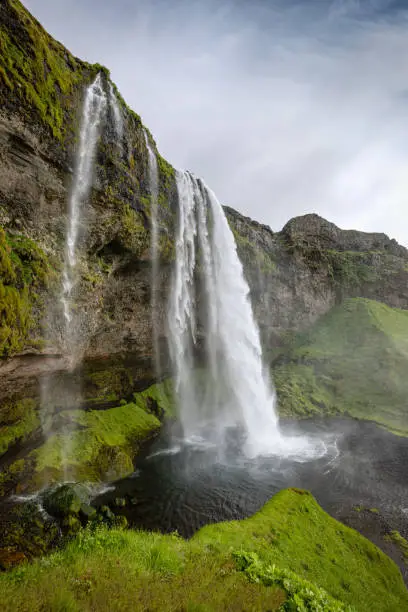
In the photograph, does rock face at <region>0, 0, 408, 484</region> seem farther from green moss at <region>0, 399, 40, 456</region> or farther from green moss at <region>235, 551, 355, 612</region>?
green moss at <region>235, 551, 355, 612</region>

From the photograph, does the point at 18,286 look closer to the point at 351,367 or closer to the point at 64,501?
the point at 64,501

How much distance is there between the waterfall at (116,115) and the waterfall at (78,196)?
1.16 meters

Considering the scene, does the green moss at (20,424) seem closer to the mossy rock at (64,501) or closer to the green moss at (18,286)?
the mossy rock at (64,501)

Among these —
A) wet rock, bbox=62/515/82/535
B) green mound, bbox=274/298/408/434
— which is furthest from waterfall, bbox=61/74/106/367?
green mound, bbox=274/298/408/434

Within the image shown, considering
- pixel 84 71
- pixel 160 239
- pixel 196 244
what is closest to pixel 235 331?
pixel 196 244

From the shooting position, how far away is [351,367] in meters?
39.8

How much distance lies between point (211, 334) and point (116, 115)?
20741 millimetres

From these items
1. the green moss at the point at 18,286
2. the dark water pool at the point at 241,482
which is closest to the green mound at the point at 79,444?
the dark water pool at the point at 241,482

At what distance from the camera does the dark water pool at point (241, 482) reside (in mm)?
15062

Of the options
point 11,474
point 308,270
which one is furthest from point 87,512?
point 308,270

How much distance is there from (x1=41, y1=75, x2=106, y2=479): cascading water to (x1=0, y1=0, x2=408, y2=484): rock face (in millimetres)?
447

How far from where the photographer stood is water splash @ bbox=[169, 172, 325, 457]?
28312 millimetres

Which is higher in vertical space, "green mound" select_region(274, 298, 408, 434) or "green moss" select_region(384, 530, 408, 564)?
"green mound" select_region(274, 298, 408, 434)

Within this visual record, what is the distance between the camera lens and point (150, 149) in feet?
80.9
